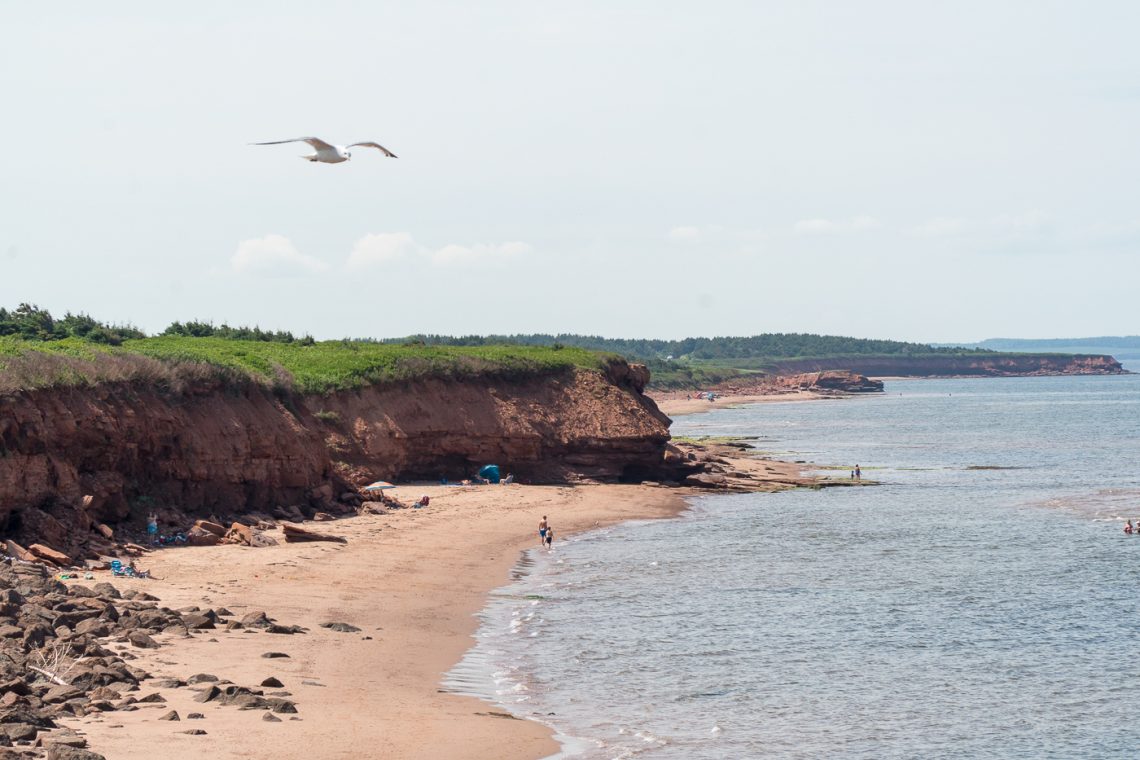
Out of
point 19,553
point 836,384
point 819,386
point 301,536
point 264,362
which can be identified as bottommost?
point 301,536

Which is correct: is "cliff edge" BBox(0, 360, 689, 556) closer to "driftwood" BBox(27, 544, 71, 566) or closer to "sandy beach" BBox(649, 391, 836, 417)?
"driftwood" BBox(27, 544, 71, 566)

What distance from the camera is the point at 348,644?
2114cm

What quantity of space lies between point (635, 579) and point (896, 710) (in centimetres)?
1220

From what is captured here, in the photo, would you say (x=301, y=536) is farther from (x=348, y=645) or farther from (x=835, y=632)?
(x=835, y=632)

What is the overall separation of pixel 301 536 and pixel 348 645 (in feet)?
36.5

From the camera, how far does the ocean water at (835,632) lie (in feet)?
58.4

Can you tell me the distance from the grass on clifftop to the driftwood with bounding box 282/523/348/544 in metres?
5.71

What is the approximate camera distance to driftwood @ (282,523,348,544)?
3167 centimetres

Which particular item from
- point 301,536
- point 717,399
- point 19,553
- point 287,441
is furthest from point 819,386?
point 19,553

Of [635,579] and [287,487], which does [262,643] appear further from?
[287,487]

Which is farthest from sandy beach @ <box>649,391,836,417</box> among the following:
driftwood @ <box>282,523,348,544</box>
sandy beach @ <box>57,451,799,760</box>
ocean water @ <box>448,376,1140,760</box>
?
driftwood @ <box>282,523,348,544</box>

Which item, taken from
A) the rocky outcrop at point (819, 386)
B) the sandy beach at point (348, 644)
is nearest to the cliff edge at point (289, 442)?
the sandy beach at point (348, 644)

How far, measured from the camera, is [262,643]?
65.7 feet

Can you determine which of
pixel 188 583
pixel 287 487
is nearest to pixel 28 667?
pixel 188 583
